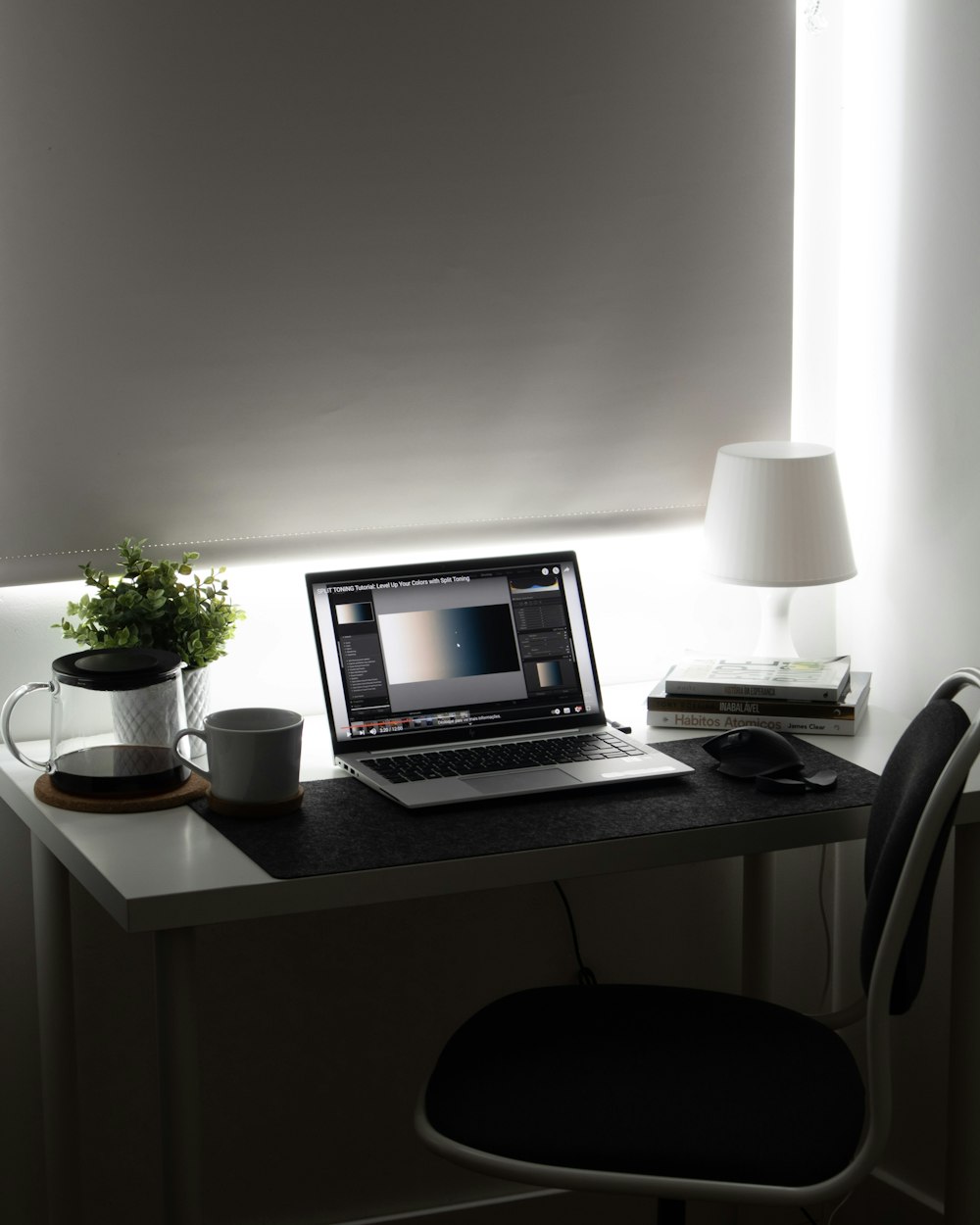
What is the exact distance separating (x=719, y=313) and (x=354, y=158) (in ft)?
1.99

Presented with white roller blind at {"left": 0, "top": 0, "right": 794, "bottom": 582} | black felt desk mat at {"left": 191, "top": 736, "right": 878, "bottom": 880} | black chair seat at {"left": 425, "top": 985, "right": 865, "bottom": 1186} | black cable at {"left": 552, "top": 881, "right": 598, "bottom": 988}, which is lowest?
black cable at {"left": 552, "top": 881, "right": 598, "bottom": 988}

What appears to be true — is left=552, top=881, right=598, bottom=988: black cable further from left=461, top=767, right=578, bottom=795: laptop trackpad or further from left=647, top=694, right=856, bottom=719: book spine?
left=461, top=767, right=578, bottom=795: laptop trackpad

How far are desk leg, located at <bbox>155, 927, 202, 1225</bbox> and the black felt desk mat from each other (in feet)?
0.41

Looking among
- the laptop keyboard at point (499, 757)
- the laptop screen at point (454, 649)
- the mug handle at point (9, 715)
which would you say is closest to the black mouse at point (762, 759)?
the laptop keyboard at point (499, 757)

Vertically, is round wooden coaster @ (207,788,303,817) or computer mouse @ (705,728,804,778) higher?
computer mouse @ (705,728,804,778)

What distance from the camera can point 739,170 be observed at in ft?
7.02

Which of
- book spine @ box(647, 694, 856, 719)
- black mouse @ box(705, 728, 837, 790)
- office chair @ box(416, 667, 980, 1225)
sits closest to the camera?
office chair @ box(416, 667, 980, 1225)

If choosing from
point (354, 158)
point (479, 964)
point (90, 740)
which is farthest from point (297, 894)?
point (354, 158)

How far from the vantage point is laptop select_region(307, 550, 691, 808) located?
5.89 feet

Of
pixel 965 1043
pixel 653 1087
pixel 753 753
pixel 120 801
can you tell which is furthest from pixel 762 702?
pixel 120 801

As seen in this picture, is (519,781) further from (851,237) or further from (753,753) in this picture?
(851,237)

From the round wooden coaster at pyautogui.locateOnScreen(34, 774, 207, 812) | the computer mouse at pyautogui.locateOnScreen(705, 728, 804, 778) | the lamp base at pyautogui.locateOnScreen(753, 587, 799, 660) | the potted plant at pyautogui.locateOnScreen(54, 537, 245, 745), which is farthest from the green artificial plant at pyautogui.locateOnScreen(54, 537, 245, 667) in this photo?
the lamp base at pyautogui.locateOnScreen(753, 587, 799, 660)

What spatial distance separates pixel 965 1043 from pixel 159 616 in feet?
3.68

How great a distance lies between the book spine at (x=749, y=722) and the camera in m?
1.92
